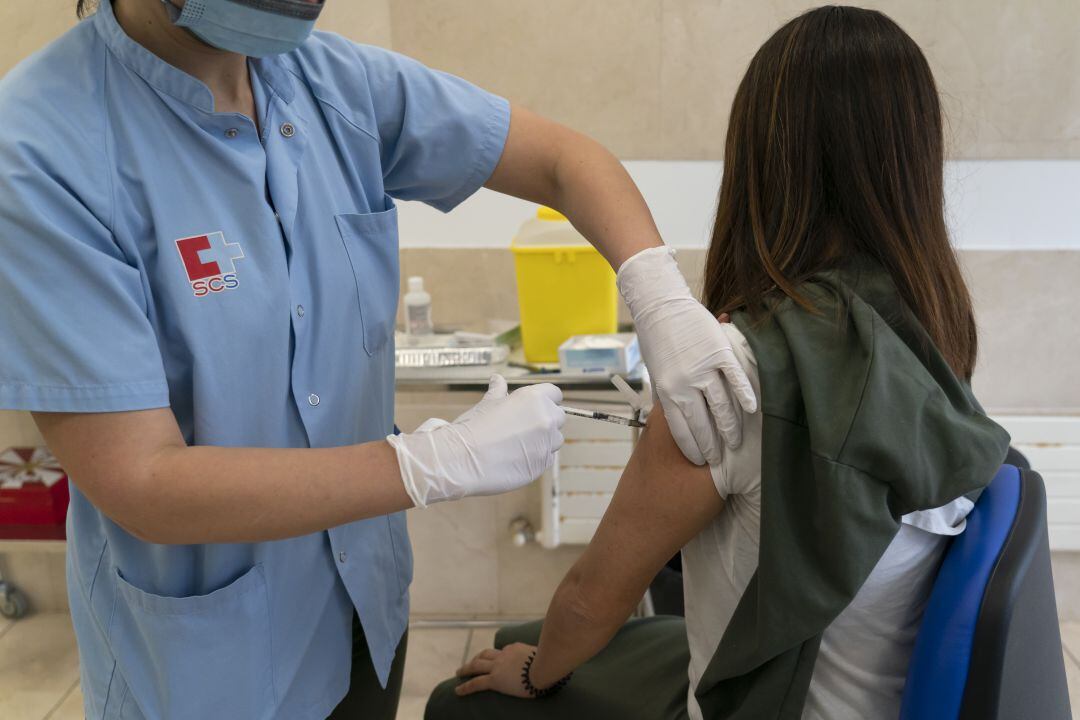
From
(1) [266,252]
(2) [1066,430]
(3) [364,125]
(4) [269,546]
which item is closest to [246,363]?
(1) [266,252]

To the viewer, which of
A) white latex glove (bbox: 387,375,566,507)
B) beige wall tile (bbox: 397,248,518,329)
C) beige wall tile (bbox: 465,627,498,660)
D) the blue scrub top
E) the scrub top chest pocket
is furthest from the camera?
beige wall tile (bbox: 465,627,498,660)

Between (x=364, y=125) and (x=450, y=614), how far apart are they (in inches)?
73.4

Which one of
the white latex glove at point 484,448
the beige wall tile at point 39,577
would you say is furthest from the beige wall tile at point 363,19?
the beige wall tile at point 39,577

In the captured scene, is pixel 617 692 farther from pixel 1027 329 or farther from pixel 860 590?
pixel 1027 329

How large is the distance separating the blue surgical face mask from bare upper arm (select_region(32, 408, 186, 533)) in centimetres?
37

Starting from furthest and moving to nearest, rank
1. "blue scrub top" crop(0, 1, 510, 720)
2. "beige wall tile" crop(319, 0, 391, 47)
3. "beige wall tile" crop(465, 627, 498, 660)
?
"beige wall tile" crop(465, 627, 498, 660) → "beige wall tile" crop(319, 0, 391, 47) → "blue scrub top" crop(0, 1, 510, 720)

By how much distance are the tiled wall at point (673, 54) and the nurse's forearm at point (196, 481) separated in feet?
5.11

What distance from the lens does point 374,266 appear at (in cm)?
109

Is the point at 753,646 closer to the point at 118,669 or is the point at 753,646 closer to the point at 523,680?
the point at 523,680

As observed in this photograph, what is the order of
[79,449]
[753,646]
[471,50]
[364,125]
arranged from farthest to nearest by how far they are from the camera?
[471,50]
[364,125]
[753,646]
[79,449]

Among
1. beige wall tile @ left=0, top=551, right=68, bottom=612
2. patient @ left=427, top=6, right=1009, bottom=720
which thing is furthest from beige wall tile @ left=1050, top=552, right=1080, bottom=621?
beige wall tile @ left=0, top=551, right=68, bottom=612

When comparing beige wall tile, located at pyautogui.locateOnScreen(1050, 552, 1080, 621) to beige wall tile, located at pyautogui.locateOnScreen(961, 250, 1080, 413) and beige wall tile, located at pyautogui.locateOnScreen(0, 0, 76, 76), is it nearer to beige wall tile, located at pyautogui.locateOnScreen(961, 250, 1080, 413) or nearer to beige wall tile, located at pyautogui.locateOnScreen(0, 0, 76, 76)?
beige wall tile, located at pyautogui.locateOnScreen(961, 250, 1080, 413)

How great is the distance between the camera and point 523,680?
1246mm

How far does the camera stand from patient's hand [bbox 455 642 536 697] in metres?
1.25
